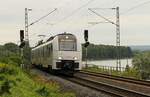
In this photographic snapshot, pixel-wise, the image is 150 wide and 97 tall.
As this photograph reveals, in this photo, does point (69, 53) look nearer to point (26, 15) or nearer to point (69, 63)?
point (69, 63)

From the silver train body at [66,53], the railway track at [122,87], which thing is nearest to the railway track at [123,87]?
the railway track at [122,87]

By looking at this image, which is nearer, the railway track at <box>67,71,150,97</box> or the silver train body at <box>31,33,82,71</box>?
the railway track at <box>67,71,150,97</box>

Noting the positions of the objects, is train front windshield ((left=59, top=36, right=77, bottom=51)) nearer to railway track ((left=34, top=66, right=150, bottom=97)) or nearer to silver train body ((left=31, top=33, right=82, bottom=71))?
silver train body ((left=31, top=33, right=82, bottom=71))

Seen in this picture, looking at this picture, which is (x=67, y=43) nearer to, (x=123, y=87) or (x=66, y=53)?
(x=66, y=53)

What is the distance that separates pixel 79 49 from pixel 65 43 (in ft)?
4.33

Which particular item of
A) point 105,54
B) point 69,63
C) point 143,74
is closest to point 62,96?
point 69,63

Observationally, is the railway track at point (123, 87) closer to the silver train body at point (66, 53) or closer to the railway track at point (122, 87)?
the railway track at point (122, 87)

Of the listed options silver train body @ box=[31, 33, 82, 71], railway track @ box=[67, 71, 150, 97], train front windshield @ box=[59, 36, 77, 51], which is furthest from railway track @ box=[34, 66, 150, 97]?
train front windshield @ box=[59, 36, 77, 51]

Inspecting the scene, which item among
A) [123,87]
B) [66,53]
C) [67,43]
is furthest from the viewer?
[67,43]

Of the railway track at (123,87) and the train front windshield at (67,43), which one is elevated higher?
the train front windshield at (67,43)

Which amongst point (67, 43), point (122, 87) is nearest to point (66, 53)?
point (67, 43)

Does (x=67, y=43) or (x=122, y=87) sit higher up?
(x=67, y=43)

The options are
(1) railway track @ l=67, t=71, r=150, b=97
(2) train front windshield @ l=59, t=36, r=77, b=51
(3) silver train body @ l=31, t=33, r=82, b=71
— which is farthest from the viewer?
(2) train front windshield @ l=59, t=36, r=77, b=51

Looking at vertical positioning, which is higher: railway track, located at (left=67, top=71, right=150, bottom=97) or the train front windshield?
the train front windshield
